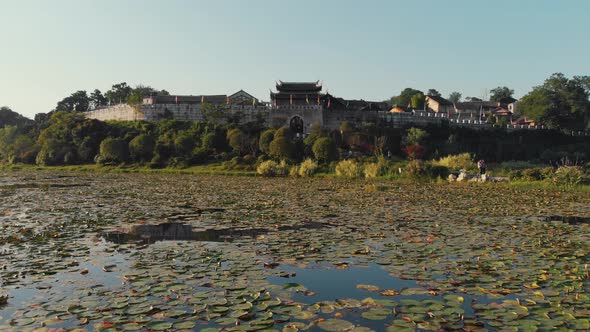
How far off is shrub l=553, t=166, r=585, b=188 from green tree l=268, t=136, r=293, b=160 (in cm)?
2250

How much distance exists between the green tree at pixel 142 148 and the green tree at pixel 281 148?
13784 mm

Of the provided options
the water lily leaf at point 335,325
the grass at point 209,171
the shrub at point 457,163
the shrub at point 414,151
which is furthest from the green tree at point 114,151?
the water lily leaf at point 335,325

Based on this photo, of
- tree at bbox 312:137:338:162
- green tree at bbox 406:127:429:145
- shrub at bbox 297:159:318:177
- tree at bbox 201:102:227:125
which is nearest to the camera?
shrub at bbox 297:159:318:177

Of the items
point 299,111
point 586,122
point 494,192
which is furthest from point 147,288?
point 586,122

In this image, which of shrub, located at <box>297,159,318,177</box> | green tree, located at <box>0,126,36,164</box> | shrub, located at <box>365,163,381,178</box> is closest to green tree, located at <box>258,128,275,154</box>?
shrub, located at <box>297,159,318,177</box>

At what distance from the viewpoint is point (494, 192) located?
67.0 feet

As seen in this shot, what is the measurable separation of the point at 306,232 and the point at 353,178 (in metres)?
20.5

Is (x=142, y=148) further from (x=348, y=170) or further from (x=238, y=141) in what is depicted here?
(x=348, y=170)

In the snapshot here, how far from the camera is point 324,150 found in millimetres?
38875

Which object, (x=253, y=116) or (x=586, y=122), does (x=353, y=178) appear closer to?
(x=253, y=116)

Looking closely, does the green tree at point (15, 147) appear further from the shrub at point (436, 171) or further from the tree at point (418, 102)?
the tree at point (418, 102)

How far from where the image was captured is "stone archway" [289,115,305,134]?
186ft

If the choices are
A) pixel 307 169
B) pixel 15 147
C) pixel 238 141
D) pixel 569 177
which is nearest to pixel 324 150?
pixel 307 169

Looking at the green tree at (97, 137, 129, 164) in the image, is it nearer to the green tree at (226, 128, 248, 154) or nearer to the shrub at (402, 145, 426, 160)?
the green tree at (226, 128, 248, 154)
